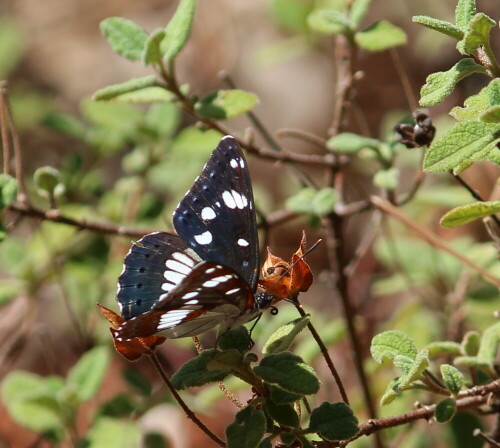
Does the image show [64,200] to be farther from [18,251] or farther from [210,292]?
[210,292]

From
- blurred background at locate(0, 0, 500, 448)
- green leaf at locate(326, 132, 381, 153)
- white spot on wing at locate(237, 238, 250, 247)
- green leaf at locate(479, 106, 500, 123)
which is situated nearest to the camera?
green leaf at locate(479, 106, 500, 123)

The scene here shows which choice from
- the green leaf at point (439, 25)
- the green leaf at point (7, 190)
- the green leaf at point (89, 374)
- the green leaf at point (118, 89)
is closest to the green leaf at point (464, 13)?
the green leaf at point (439, 25)

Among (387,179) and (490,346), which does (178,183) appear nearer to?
(387,179)

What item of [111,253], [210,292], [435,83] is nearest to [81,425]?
[111,253]

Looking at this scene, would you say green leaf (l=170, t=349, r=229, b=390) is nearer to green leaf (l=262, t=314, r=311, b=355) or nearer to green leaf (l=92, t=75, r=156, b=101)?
green leaf (l=262, t=314, r=311, b=355)

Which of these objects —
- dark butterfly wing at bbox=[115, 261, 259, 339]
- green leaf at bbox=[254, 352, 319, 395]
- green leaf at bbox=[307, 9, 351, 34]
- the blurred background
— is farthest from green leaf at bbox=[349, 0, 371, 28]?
green leaf at bbox=[254, 352, 319, 395]

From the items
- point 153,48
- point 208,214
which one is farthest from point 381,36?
point 208,214

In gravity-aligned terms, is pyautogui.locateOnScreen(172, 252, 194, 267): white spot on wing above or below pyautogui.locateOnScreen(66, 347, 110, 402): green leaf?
above
